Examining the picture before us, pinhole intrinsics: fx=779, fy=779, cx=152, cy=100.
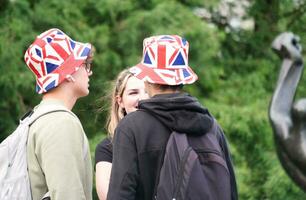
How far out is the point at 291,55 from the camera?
7.87 feet

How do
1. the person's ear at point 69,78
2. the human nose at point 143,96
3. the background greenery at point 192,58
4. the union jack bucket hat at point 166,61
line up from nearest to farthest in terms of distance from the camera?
1. the union jack bucket hat at point 166,61
2. the person's ear at point 69,78
3. the human nose at point 143,96
4. the background greenery at point 192,58

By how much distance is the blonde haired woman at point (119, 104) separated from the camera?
3.85 meters

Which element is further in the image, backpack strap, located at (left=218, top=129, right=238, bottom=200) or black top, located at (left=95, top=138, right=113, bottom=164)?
black top, located at (left=95, top=138, right=113, bottom=164)

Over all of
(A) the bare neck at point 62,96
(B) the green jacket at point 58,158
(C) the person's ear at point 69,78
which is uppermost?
(C) the person's ear at point 69,78

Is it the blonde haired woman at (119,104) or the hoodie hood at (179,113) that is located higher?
the hoodie hood at (179,113)

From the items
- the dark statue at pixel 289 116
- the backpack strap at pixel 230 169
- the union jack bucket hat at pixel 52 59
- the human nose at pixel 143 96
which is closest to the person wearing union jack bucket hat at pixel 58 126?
the union jack bucket hat at pixel 52 59

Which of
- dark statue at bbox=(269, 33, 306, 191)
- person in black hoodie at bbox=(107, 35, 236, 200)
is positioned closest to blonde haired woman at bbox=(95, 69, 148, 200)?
person in black hoodie at bbox=(107, 35, 236, 200)

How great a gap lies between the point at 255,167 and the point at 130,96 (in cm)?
379

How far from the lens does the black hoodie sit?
9.95 feet

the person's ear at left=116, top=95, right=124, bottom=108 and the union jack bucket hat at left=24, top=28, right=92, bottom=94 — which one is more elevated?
the union jack bucket hat at left=24, top=28, right=92, bottom=94

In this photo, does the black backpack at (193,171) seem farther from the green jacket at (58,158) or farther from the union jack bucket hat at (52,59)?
the union jack bucket hat at (52,59)

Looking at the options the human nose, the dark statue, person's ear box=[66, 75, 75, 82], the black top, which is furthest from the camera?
the human nose

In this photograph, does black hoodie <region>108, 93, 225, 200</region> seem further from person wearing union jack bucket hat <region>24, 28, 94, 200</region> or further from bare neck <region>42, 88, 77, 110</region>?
bare neck <region>42, 88, 77, 110</region>

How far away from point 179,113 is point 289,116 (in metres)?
0.80
